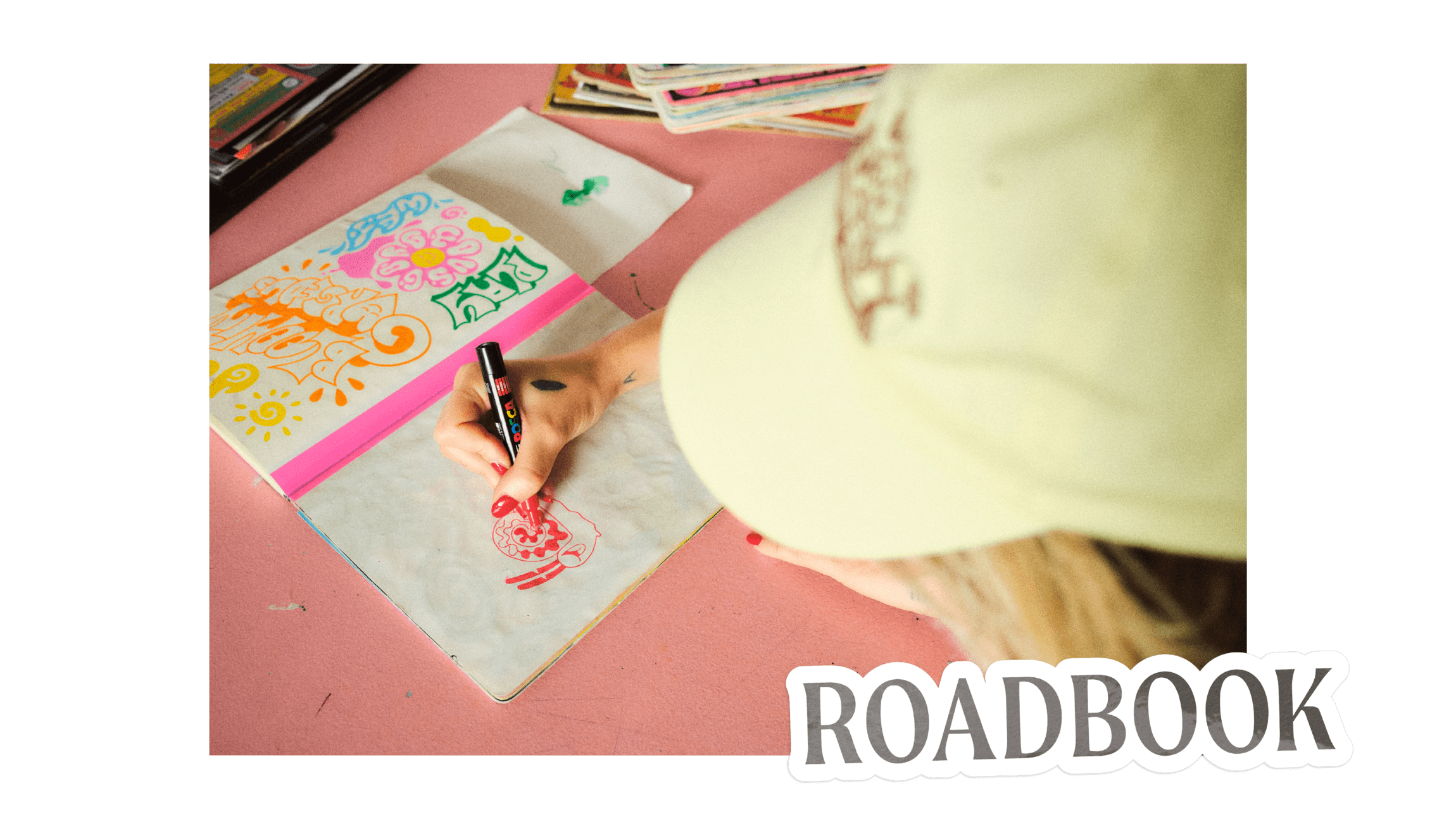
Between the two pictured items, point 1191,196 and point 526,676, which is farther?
point 526,676

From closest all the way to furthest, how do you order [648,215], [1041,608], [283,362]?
[1041,608] → [283,362] → [648,215]

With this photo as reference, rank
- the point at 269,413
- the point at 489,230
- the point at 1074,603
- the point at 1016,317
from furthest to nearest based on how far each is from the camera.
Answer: the point at 489,230
the point at 269,413
the point at 1074,603
the point at 1016,317

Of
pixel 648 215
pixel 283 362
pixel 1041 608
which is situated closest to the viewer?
pixel 1041 608

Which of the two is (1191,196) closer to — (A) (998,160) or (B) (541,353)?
(A) (998,160)

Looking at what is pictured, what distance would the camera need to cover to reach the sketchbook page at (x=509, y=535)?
58 cm

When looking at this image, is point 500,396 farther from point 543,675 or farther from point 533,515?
point 543,675

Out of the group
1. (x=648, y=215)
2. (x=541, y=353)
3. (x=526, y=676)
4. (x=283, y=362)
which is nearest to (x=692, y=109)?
(x=648, y=215)

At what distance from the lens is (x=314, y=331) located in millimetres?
693

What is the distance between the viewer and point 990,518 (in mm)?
420

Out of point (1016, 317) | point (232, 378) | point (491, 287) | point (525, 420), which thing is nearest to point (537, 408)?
point (525, 420)

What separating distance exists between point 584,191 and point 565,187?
0.06 feet

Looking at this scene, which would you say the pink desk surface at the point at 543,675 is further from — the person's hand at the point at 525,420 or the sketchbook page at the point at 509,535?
the person's hand at the point at 525,420

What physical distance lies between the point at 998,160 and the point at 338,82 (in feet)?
2.30
